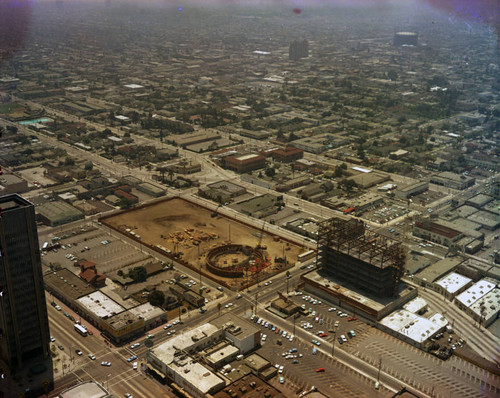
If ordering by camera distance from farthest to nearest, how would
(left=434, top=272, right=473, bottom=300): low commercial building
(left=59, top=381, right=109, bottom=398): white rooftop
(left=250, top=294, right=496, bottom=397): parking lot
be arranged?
(left=434, top=272, right=473, bottom=300): low commercial building → (left=250, top=294, right=496, bottom=397): parking lot → (left=59, top=381, right=109, bottom=398): white rooftop

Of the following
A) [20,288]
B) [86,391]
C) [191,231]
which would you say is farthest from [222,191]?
[86,391]

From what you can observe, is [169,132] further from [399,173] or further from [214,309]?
[214,309]

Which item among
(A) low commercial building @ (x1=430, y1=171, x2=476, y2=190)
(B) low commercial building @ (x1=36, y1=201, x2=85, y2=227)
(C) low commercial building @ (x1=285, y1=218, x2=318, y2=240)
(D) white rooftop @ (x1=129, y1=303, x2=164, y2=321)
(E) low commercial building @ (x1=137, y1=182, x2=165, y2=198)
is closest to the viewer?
(D) white rooftop @ (x1=129, y1=303, x2=164, y2=321)

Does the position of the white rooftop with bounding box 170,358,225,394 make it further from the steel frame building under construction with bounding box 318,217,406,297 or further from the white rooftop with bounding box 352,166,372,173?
the white rooftop with bounding box 352,166,372,173

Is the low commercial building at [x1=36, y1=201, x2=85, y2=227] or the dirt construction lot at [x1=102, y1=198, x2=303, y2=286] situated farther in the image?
the low commercial building at [x1=36, y1=201, x2=85, y2=227]

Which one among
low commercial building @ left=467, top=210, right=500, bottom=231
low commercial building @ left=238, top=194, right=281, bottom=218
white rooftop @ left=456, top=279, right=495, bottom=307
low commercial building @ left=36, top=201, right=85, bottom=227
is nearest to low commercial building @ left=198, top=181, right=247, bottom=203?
low commercial building @ left=238, top=194, right=281, bottom=218

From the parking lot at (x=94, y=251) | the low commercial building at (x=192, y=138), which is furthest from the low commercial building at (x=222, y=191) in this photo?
the low commercial building at (x=192, y=138)
